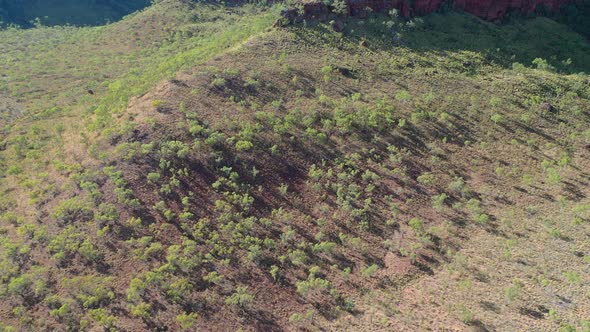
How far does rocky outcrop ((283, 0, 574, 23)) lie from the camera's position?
51.0 metres

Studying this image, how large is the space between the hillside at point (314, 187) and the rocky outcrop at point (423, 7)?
4.26 feet

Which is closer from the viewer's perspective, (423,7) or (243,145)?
(243,145)

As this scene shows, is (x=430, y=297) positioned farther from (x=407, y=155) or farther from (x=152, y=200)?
(x=152, y=200)

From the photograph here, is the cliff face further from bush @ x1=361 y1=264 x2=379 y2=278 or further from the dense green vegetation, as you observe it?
the dense green vegetation

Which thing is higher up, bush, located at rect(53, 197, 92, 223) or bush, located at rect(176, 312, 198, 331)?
bush, located at rect(53, 197, 92, 223)

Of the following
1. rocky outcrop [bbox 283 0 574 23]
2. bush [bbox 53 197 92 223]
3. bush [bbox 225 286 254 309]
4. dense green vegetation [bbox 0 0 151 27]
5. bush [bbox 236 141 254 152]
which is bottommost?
bush [bbox 225 286 254 309]

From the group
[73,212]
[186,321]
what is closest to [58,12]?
[73,212]

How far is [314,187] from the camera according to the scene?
1384 inches

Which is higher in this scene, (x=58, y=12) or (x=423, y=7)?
(x=423, y=7)

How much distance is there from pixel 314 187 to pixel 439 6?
32755 millimetres

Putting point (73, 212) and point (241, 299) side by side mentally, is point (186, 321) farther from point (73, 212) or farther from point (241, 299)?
point (73, 212)

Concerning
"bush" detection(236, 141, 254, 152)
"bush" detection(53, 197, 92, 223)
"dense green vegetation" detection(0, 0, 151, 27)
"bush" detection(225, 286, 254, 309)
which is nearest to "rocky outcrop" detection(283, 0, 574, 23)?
"bush" detection(236, 141, 254, 152)

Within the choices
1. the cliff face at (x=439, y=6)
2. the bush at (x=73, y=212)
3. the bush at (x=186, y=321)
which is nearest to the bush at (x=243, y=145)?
the bush at (x=73, y=212)

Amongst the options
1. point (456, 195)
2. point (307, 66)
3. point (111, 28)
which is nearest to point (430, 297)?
point (456, 195)
